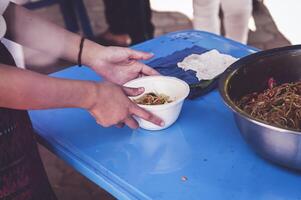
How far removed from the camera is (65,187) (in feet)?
7.06

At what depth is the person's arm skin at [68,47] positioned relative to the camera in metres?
1.18

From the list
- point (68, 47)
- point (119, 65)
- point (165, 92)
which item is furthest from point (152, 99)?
point (68, 47)

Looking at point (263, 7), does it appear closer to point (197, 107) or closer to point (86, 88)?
point (197, 107)

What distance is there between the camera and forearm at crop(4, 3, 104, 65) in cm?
117

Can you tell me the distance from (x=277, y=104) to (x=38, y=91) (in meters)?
0.53

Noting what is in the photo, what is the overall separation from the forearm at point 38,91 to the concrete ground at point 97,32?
1111mm

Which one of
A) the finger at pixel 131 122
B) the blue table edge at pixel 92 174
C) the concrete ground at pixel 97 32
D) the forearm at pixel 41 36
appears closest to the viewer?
the blue table edge at pixel 92 174

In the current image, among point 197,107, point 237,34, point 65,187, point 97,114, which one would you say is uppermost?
point 97,114

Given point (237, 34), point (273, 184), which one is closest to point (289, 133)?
point (273, 184)

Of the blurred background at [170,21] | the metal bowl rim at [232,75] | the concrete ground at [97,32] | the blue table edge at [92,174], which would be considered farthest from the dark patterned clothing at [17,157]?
the blurred background at [170,21]

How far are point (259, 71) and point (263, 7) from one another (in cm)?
274

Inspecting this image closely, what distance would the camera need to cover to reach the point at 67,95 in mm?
942

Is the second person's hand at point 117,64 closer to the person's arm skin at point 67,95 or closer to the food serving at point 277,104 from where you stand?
the person's arm skin at point 67,95

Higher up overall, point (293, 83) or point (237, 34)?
point (293, 83)
